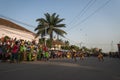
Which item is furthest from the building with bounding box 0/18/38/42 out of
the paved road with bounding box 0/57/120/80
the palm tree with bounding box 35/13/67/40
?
the paved road with bounding box 0/57/120/80

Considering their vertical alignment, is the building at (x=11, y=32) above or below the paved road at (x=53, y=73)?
above

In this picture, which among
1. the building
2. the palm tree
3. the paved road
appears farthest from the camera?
the palm tree

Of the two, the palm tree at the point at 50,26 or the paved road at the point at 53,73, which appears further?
the palm tree at the point at 50,26

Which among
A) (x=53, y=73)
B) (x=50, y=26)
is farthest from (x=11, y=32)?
(x=53, y=73)

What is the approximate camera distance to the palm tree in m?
50.8

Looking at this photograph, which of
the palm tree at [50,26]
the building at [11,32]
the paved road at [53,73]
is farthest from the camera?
the palm tree at [50,26]

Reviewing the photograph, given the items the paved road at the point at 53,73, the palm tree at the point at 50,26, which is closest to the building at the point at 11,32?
the palm tree at the point at 50,26

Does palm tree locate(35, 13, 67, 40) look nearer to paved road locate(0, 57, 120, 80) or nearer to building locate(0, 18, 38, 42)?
building locate(0, 18, 38, 42)

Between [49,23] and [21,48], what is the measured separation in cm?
3126

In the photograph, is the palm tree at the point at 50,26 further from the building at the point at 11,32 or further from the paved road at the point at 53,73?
the paved road at the point at 53,73

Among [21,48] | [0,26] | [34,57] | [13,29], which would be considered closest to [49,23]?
[13,29]

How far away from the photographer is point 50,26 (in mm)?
50969

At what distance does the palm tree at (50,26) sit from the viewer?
50781mm

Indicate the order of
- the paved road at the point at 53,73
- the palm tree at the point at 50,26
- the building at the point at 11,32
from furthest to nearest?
the palm tree at the point at 50,26 → the building at the point at 11,32 → the paved road at the point at 53,73
